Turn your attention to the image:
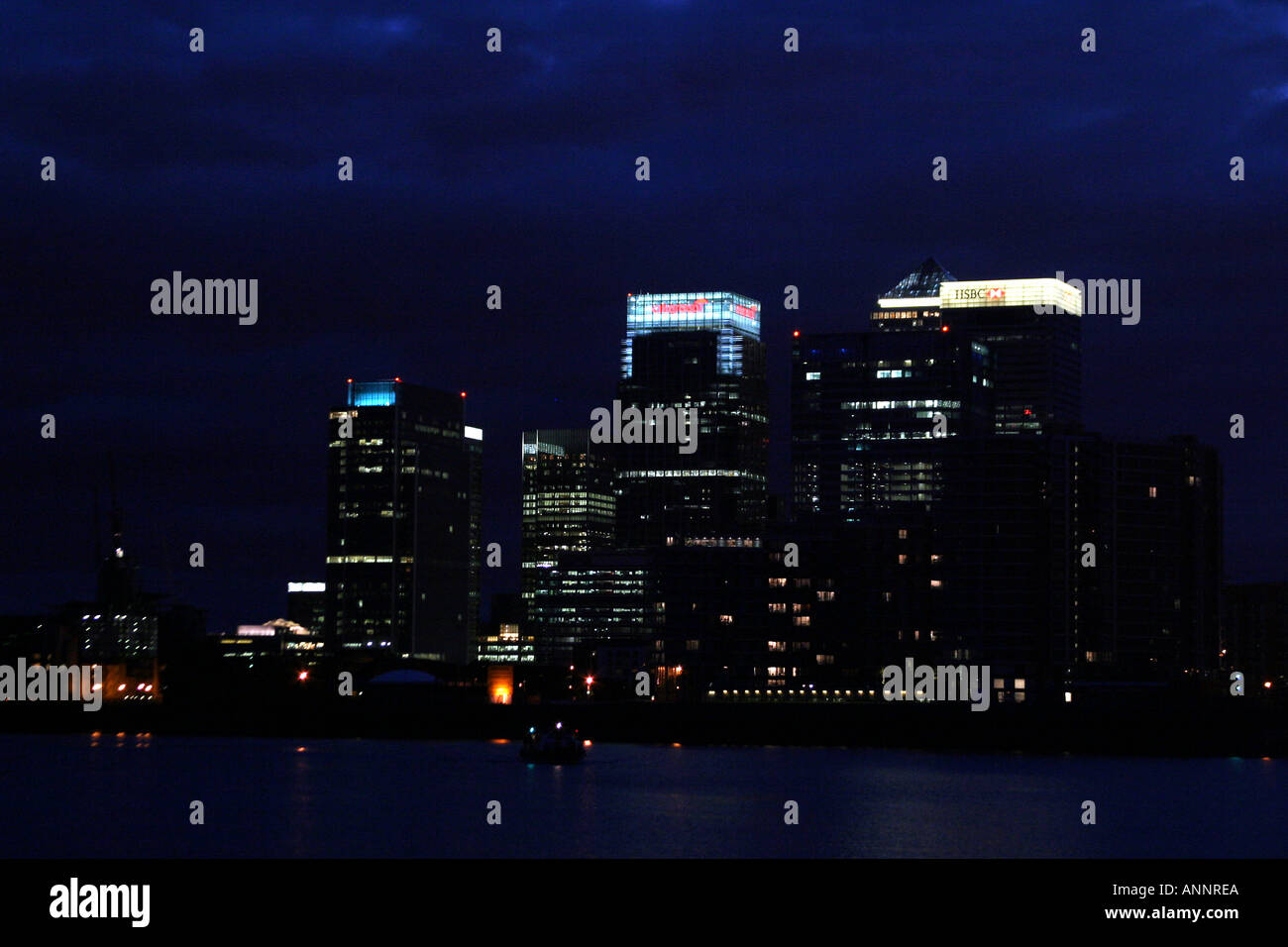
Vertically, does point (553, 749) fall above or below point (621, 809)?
below

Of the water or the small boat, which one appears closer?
the water

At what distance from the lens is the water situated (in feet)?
335

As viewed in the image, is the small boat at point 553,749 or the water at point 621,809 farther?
the small boat at point 553,749

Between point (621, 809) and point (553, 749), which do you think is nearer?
point (621, 809)

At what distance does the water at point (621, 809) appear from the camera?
102 m

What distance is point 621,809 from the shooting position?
407 ft
